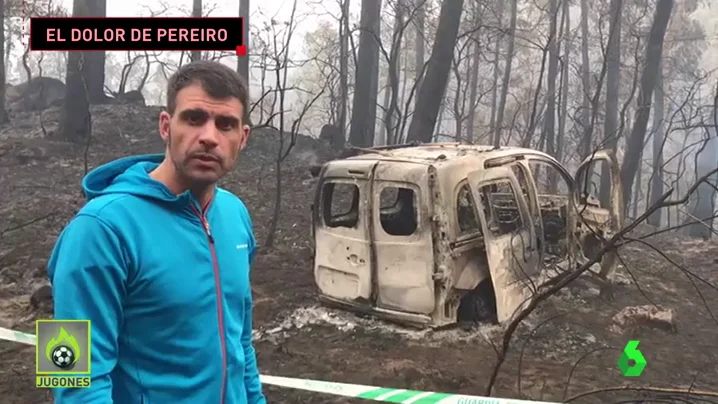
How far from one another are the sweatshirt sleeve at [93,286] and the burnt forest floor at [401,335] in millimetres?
2561

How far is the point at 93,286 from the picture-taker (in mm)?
1439

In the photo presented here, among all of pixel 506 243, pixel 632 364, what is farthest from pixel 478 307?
pixel 632 364

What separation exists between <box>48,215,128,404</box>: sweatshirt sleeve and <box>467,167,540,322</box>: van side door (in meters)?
4.21

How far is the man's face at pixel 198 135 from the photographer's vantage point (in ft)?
5.63

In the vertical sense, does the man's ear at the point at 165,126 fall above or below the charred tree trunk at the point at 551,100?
below

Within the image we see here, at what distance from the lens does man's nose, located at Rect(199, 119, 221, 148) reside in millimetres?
1708

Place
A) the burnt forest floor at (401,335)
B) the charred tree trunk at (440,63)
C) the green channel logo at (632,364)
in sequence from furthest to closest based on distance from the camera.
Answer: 1. the charred tree trunk at (440,63)
2. the green channel logo at (632,364)
3. the burnt forest floor at (401,335)

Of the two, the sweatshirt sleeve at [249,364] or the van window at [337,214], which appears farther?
the van window at [337,214]

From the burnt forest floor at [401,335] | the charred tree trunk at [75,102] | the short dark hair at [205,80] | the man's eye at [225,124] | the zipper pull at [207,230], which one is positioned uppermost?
the charred tree trunk at [75,102]

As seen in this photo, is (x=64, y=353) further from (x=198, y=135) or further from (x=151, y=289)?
(x=198, y=135)

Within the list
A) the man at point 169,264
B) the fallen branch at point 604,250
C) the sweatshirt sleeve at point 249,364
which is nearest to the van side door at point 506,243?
the fallen branch at point 604,250

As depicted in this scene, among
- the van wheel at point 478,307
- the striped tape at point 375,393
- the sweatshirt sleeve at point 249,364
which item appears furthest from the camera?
the van wheel at point 478,307

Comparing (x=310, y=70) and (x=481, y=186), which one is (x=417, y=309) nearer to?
(x=481, y=186)

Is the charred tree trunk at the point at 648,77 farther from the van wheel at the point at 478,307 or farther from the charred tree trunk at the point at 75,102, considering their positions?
the charred tree trunk at the point at 75,102
